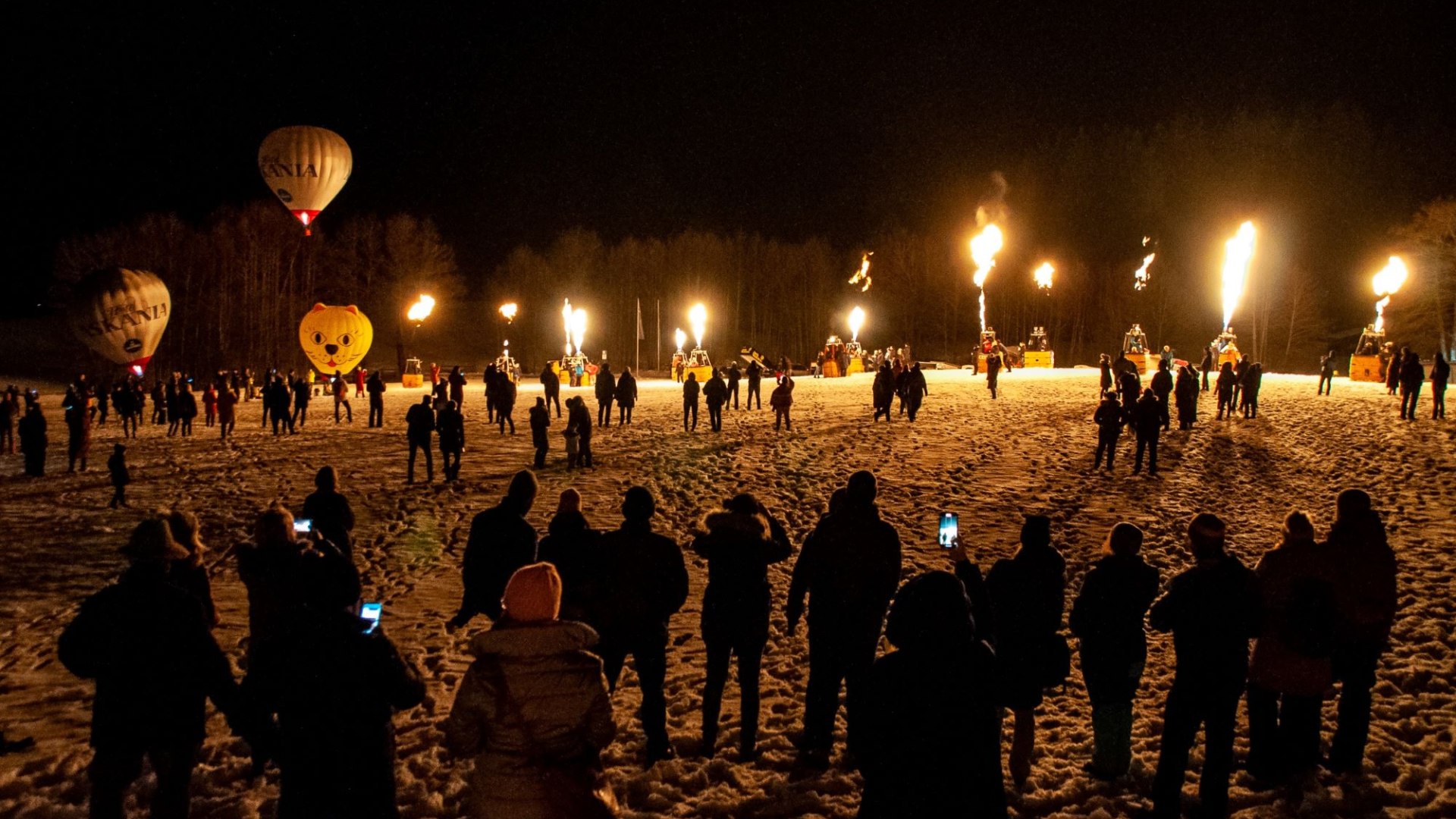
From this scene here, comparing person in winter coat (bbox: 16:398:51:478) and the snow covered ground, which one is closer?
the snow covered ground

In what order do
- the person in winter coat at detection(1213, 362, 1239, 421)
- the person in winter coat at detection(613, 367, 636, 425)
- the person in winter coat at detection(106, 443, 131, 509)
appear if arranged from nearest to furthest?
1. the person in winter coat at detection(106, 443, 131, 509)
2. the person in winter coat at detection(1213, 362, 1239, 421)
3. the person in winter coat at detection(613, 367, 636, 425)

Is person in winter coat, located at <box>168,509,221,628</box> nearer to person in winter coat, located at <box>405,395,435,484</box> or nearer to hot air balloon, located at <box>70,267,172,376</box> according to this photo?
person in winter coat, located at <box>405,395,435,484</box>

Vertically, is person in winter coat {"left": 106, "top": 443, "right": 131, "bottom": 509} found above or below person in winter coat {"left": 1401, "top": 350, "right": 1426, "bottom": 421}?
below

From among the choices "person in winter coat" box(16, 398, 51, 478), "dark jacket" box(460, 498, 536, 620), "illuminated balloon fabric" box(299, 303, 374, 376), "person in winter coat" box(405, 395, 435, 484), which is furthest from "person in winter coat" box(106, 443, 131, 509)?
"illuminated balloon fabric" box(299, 303, 374, 376)

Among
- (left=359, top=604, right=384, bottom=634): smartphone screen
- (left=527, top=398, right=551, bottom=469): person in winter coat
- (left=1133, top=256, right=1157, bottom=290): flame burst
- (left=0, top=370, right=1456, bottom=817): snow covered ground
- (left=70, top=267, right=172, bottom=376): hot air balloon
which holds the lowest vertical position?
(left=0, top=370, right=1456, bottom=817): snow covered ground

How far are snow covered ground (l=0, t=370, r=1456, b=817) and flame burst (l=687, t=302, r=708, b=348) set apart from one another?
18.8 meters

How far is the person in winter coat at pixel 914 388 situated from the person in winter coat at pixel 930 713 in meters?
19.2

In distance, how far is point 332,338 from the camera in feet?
118

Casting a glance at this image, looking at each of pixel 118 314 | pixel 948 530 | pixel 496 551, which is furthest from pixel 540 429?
pixel 118 314

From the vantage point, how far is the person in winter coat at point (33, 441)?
54.7 ft

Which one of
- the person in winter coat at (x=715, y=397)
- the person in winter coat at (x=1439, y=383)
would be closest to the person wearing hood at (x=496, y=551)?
the person in winter coat at (x=715, y=397)

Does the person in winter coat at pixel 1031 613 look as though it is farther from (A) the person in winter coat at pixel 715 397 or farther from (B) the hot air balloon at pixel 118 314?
(B) the hot air balloon at pixel 118 314

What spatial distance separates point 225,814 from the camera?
16.5 feet

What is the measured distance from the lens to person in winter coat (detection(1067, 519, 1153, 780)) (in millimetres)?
5051
